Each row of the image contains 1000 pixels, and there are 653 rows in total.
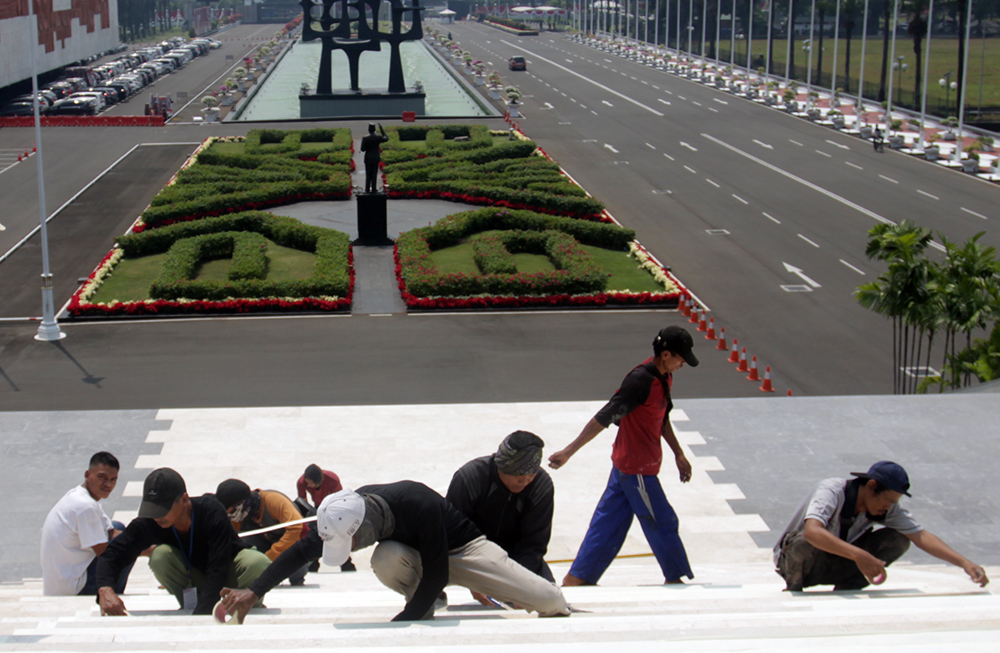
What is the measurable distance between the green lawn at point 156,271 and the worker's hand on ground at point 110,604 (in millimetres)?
20154

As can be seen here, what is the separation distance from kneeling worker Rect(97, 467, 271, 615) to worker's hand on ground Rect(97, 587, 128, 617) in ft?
0.20

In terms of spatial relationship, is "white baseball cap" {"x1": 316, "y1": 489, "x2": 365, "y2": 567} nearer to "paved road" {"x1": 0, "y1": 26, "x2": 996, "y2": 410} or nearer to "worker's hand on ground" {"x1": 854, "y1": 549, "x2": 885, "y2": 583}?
"worker's hand on ground" {"x1": 854, "y1": 549, "x2": 885, "y2": 583}

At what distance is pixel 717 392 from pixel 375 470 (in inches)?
331

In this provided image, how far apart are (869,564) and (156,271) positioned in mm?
24706

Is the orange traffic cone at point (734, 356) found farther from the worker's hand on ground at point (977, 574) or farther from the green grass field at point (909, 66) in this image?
the green grass field at point (909, 66)

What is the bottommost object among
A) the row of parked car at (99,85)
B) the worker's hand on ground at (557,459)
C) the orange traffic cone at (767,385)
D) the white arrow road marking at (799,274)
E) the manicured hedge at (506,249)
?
the orange traffic cone at (767,385)

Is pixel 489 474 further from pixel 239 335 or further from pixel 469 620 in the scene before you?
pixel 239 335

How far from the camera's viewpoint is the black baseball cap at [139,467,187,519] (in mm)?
7230

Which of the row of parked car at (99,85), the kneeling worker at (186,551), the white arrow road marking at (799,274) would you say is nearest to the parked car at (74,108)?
the row of parked car at (99,85)

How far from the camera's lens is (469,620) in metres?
6.58

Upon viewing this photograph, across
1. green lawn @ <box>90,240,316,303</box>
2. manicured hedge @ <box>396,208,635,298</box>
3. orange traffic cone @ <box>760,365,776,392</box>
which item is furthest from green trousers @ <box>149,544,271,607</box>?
green lawn @ <box>90,240,316,303</box>

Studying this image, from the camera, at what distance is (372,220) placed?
31359 mm

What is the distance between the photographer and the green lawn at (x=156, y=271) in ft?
87.8

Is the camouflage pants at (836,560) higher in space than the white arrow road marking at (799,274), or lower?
higher
